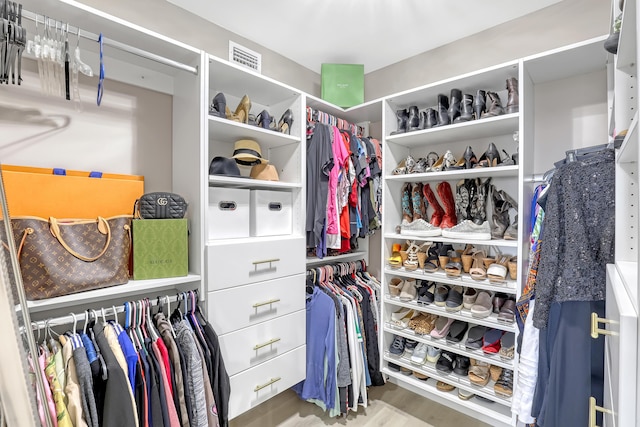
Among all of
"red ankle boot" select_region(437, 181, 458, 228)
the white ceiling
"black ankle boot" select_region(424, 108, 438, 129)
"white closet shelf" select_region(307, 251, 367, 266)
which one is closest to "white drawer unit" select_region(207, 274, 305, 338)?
"white closet shelf" select_region(307, 251, 367, 266)

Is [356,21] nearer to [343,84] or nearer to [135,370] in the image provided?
[343,84]

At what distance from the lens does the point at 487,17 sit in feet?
6.23

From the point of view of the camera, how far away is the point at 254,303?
1596 millimetres

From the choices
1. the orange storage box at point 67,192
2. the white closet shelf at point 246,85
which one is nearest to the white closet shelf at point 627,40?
the white closet shelf at point 246,85

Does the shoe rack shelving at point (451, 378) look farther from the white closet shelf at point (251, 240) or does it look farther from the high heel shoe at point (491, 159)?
the high heel shoe at point (491, 159)

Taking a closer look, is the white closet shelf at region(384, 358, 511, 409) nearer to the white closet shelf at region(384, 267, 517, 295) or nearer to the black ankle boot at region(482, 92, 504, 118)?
the white closet shelf at region(384, 267, 517, 295)

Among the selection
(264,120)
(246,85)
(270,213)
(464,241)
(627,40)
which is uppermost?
(246,85)

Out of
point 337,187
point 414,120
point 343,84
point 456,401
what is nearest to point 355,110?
point 343,84

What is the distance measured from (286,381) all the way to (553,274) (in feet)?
4.75

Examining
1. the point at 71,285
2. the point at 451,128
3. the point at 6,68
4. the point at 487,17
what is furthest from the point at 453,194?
the point at 6,68

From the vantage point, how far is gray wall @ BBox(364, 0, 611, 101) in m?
1.68

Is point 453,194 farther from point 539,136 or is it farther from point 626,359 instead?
point 626,359

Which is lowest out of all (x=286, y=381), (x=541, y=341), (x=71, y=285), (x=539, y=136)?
(x=286, y=381)

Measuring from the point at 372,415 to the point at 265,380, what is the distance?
2.66 ft
